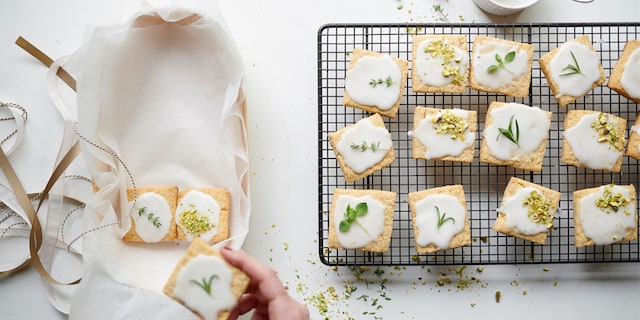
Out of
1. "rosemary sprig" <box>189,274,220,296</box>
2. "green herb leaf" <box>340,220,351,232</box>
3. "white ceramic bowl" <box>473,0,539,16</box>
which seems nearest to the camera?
"rosemary sprig" <box>189,274,220,296</box>

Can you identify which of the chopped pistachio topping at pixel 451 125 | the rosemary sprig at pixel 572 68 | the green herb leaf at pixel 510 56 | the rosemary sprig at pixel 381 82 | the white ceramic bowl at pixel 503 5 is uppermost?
the white ceramic bowl at pixel 503 5

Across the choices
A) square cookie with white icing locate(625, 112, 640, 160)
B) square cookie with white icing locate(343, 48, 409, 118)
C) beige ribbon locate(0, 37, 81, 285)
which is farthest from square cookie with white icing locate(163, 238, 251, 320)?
square cookie with white icing locate(625, 112, 640, 160)

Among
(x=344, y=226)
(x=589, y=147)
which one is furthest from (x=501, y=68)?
(x=344, y=226)

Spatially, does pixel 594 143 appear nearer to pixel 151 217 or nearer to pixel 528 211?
pixel 528 211

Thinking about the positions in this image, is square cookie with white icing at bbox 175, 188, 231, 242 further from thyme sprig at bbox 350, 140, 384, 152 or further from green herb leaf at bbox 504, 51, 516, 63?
green herb leaf at bbox 504, 51, 516, 63

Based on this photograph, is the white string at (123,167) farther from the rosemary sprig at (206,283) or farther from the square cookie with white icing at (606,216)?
the square cookie with white icing at (606,216)

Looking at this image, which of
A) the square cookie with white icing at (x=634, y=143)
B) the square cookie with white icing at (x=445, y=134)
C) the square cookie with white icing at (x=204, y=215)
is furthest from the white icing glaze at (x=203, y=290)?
the square cookie with white icing at (x=634, y=143)
